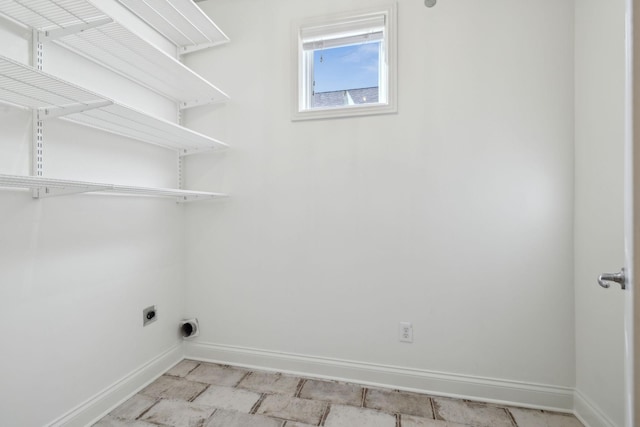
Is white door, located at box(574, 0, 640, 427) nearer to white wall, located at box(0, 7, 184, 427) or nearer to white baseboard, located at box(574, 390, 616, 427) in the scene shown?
white baseboard, located at box(574, 390, 616, 427)

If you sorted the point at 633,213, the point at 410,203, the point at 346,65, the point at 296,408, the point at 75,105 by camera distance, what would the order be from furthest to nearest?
1. the point at 346,65
2. the point at 410,203
3. the point at 296,408
4. the point at 75,105
5. the point at 633,213

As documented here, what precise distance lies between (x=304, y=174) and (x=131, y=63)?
1.06 m

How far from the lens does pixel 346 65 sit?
1.97m

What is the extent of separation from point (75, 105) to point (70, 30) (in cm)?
30

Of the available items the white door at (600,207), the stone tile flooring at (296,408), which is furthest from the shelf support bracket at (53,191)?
the white door at (600,207)

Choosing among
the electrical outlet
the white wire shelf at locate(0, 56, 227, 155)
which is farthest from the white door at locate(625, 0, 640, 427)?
the electrical outlet

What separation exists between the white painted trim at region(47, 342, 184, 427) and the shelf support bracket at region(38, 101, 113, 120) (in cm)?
130

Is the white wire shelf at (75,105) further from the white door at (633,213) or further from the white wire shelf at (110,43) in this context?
the white door at (633,213)

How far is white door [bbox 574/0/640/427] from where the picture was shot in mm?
1236

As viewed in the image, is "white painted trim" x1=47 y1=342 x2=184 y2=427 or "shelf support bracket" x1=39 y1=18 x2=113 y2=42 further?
"white painted trim" x1=47 y1=342 x2=184 y2=427

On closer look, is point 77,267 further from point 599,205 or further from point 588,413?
point 588,413

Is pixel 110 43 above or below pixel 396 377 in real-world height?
above

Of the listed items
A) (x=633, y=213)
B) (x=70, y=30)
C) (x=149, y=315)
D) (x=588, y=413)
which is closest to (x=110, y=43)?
(x=70, y=30)

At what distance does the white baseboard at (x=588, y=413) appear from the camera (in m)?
1.34
